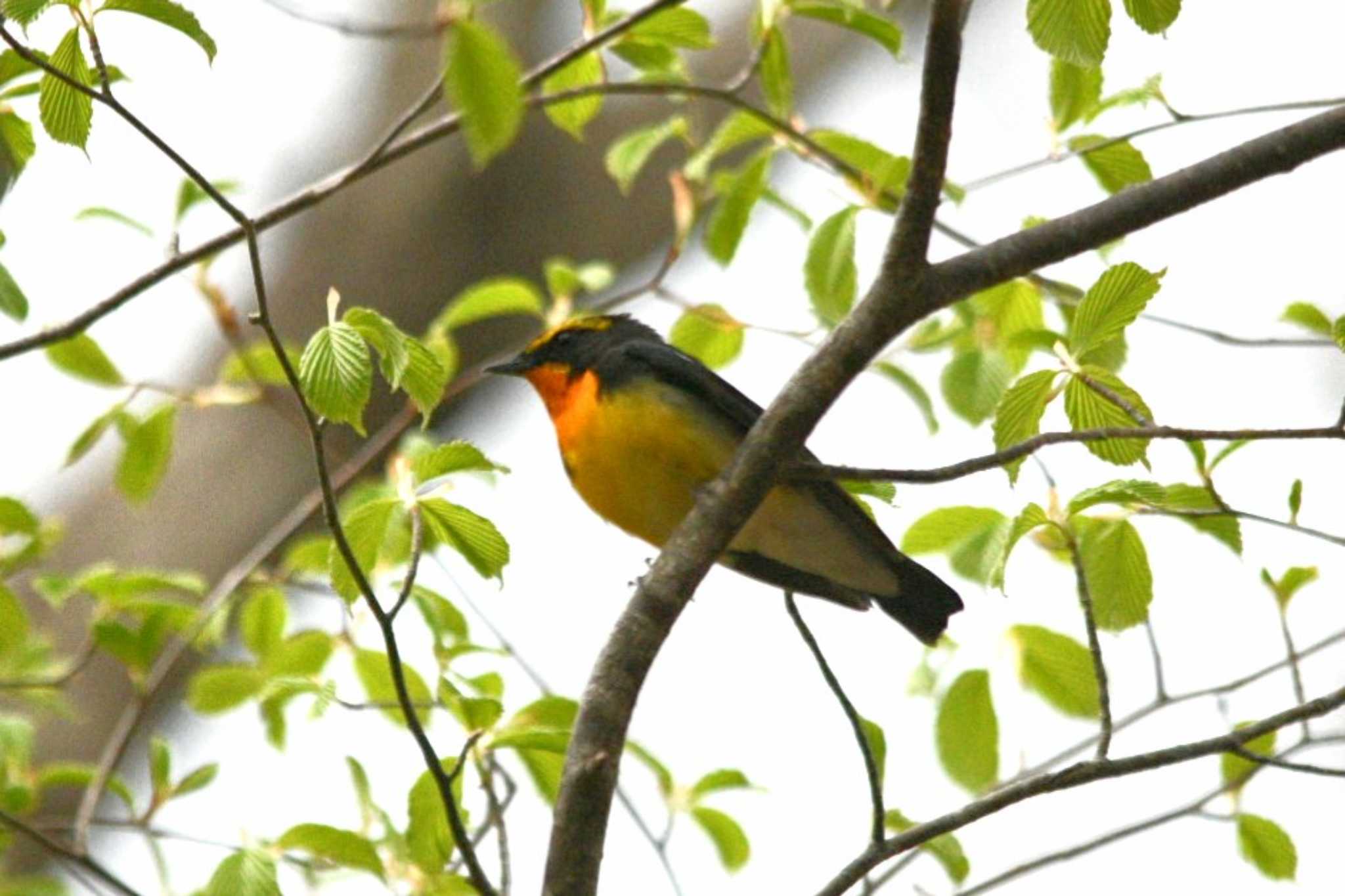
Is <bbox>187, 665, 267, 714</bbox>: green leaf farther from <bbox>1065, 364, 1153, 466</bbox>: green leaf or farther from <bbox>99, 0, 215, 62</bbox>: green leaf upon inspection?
<bbox>1065, 364, 1153, 466</bbox>: green leaf

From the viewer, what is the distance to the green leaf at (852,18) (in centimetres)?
306

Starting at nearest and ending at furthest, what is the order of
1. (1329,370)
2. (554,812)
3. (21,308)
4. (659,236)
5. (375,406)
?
1. (554,812)
2. (21,308)
3. (375,406)
4. (659,236)
5. (1329,370)

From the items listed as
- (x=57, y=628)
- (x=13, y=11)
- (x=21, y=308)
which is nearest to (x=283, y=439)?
(x=57, y=628)

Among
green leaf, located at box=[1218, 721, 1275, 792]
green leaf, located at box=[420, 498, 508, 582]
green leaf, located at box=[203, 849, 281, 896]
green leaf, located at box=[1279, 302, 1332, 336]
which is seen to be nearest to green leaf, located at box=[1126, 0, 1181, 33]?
green leaf, located at box=[1279, 302, 1332, 336]

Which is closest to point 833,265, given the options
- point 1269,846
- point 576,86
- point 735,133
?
point 735,133

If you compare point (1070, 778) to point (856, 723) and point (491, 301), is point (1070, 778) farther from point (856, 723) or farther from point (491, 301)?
point (491, 301)

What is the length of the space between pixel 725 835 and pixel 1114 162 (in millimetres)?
1609

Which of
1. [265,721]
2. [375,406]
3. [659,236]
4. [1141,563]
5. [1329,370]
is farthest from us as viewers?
[1329,370]

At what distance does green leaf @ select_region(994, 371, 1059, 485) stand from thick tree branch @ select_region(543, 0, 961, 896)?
0.24 m

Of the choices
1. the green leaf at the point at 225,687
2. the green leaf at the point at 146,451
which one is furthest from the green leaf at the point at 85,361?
the green leaf at the point at 225,687

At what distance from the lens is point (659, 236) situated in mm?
5684

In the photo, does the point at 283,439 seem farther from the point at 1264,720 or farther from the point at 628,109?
the point at 1264,720

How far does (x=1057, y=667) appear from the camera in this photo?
143 inches

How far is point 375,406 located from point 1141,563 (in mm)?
2920
